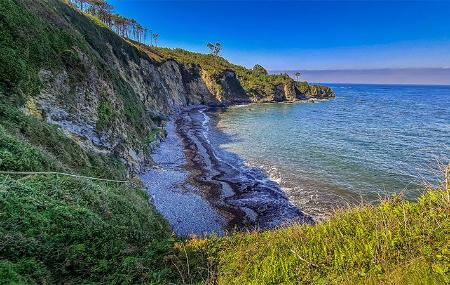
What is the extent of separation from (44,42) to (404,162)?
36824 mm

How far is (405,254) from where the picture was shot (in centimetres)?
719

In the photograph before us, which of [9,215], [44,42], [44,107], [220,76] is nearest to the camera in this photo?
[9,215]

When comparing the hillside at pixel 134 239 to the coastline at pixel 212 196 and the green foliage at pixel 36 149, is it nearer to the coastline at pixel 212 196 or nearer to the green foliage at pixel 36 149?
the green foliage at pixel 36 149

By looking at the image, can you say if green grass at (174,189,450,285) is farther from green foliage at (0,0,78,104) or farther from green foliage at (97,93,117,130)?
green foliage at (97,93,117,130)

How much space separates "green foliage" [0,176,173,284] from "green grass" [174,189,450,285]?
148cm

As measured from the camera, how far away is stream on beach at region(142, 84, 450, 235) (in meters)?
22.1

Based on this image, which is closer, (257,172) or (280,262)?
(280,262)

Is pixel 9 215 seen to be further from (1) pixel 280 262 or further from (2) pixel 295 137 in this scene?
(2) pixel 295 137

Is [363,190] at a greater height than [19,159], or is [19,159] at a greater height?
[19,159]

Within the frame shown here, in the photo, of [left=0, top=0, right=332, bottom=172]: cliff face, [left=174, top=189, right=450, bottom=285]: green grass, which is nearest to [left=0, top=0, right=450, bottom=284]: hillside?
[left=174, top=189, right=450, bottom=285]: green grass

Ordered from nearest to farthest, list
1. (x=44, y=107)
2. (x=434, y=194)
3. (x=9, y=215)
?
(x=9, y=215)
(x=434, y=194)
(x=44, y=107)

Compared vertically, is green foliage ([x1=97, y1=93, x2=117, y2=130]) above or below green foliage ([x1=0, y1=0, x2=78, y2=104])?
below

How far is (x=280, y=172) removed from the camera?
103 ft

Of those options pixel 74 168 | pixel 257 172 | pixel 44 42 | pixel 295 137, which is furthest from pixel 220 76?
pixel 74 168
